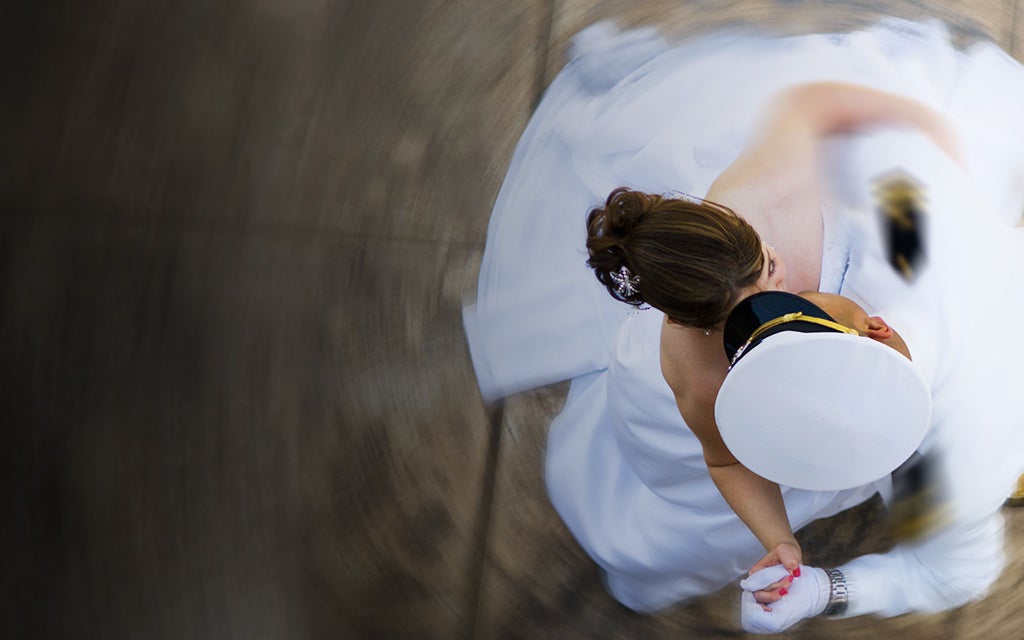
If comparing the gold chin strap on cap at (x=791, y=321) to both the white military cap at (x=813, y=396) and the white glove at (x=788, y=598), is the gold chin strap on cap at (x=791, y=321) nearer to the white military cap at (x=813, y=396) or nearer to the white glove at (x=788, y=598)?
the white military cap at (x=813, y=396)

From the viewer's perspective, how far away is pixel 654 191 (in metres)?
0.87

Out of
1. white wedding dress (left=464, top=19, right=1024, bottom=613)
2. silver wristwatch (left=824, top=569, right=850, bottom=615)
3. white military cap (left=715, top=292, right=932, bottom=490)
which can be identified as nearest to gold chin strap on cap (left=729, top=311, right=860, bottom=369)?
white military cap (left=715, top=292, right=932, bottom=490)

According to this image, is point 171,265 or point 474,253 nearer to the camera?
point 474,253

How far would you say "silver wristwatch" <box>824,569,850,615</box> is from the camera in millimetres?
842

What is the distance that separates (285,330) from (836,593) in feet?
1.99

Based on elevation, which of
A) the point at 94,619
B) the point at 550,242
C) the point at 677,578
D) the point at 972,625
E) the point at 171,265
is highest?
the point at 171,265

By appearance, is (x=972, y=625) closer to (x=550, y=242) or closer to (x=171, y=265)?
(x=550, y=242)

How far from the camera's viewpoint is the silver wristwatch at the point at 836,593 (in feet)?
2.76

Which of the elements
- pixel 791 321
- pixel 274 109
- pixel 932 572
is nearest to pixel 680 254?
pixel 791 321

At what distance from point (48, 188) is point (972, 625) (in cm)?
109

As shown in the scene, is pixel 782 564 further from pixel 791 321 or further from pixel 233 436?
pixel 233 436

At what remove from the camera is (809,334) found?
0.67 m

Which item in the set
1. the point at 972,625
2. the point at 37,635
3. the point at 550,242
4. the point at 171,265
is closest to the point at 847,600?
the point at 972,625

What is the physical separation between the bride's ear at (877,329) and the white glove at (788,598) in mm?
212
